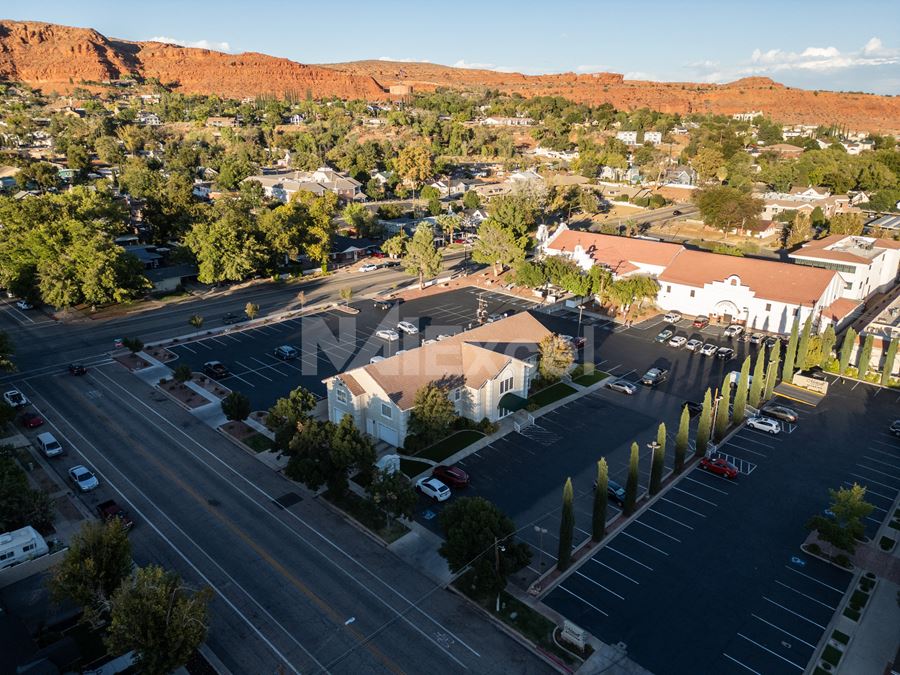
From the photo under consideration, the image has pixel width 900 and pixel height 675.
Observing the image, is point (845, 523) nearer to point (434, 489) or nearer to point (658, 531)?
point (658, 531)

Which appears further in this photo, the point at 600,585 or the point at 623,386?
the point at 623,386

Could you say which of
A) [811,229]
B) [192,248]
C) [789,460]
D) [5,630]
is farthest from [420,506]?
[811,229]

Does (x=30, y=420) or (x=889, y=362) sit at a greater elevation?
(x=889, y=362)

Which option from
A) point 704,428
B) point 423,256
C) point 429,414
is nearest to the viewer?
point 704,428

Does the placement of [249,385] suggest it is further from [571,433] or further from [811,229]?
[811,229]

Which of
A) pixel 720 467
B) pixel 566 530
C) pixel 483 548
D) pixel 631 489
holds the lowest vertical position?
pixel 720 467

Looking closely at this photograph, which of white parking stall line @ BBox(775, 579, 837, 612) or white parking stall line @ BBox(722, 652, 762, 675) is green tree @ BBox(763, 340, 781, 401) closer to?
white parking stall line @ BBox(775, 579, 837, 612)

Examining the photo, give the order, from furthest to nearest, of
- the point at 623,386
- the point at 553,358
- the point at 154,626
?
the point at 623,386
the point at 553,358
the point at 154,626

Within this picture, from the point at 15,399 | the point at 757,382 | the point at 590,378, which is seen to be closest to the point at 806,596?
the point at 757,382
